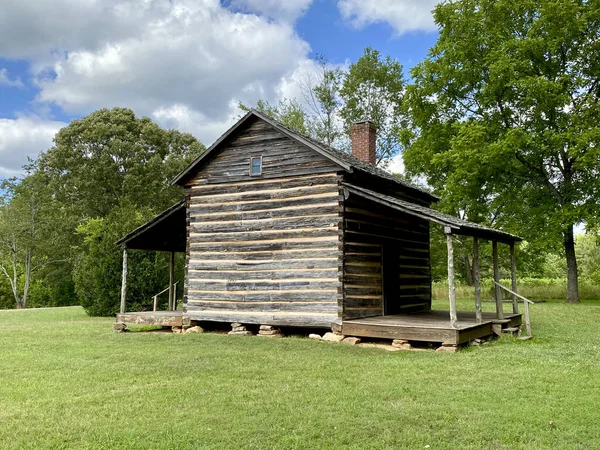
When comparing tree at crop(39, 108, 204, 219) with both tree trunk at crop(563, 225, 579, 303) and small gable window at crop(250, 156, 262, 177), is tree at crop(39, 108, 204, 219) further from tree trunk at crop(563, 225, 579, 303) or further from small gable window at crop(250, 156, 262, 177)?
tree trunk at crop(563, 225, 579, 303)

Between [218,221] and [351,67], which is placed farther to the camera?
[351,67]

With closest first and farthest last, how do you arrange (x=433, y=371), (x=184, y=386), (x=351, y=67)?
(x=184, y=386)
(x=433, y=371)
(x=351, y=67)

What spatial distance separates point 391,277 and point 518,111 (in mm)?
15368

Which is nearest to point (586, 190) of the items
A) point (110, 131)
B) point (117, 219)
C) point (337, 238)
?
point (337, 238)

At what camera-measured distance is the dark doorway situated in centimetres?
1513

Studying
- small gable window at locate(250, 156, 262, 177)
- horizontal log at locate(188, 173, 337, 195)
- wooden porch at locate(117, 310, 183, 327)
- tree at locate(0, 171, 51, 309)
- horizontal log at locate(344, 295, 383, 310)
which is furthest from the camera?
tree at locate(0, 171, 51, 309)

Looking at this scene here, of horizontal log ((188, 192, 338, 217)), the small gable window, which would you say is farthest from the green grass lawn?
the small gable window

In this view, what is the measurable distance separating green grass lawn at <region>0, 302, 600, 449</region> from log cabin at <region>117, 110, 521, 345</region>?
5.48ft

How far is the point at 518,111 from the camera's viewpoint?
86.3 ft

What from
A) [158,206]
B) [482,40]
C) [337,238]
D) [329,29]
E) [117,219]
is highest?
[482,40]

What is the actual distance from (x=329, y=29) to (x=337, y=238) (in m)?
11.1

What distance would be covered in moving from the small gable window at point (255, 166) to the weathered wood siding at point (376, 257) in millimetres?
3002

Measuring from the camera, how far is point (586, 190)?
23.6 metres

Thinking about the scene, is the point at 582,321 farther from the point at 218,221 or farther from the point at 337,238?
the point at 218,221
